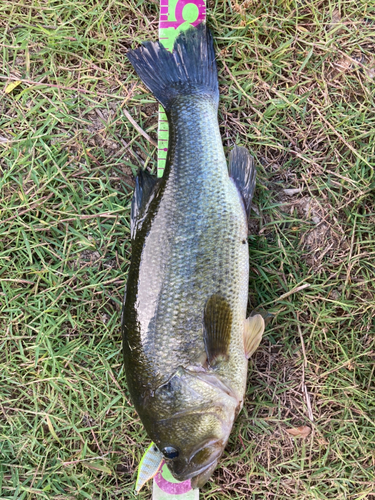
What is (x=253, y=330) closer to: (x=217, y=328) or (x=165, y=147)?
(x=217, y=328)

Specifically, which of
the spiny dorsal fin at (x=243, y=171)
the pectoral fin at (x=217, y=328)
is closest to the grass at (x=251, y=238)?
the spiny dorsal fin at (x=243, y=171)

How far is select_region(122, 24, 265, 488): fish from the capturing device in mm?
1873

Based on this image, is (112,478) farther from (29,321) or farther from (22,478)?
(29,321)

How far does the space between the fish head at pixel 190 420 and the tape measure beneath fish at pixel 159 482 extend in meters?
0.45

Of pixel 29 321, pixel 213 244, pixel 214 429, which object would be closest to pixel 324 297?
pixel 213 244

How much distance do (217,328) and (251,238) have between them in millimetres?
740

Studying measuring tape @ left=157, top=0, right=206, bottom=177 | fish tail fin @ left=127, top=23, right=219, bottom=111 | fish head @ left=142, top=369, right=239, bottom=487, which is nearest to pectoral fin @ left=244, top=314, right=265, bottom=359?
fish head @ left=142, top=369, right=239, bottom=487

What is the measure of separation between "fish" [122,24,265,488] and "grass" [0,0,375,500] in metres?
0.39

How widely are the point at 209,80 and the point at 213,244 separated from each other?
3.53 feet

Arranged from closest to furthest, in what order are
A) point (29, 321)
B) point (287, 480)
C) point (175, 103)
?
point (175, 103) < point (287, 480) < point (29, 321)

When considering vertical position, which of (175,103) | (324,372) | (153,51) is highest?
(153,51)

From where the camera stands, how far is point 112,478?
245cm

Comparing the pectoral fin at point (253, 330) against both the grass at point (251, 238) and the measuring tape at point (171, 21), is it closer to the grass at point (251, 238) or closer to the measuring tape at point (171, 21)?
the grass at point (251, 238)

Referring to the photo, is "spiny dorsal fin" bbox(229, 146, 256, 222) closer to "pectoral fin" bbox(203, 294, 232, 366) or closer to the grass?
the grass
